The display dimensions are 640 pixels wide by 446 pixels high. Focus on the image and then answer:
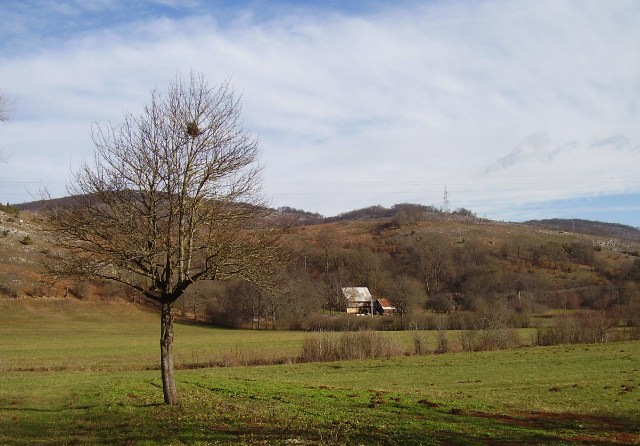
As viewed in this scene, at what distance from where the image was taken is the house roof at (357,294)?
10214cm

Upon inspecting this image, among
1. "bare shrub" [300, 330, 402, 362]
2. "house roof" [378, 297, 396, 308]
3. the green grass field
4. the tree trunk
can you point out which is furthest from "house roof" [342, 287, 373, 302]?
the tree trunk

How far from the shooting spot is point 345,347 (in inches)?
1732

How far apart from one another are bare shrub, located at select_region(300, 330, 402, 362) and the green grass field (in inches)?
107

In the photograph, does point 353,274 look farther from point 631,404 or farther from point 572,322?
point 631,404

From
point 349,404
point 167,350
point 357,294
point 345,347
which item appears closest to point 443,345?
point 345,347

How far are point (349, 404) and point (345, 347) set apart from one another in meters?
27.9

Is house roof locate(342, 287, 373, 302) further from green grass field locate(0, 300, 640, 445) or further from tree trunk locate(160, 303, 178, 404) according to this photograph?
tree trunk locate(160, 303, 178, 404)

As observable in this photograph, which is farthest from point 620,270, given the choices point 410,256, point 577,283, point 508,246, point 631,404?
point 631,404

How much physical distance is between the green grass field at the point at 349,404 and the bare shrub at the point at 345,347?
2.71 m

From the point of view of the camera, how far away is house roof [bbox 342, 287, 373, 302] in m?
102

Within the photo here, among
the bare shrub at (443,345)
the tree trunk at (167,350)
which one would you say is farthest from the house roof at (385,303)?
the tree trunk at (167,350)

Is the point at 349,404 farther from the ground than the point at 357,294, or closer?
closer

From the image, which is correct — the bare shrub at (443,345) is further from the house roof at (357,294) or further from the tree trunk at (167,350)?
the house roof at (357,294)

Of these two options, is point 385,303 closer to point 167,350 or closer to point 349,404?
point 349,404
